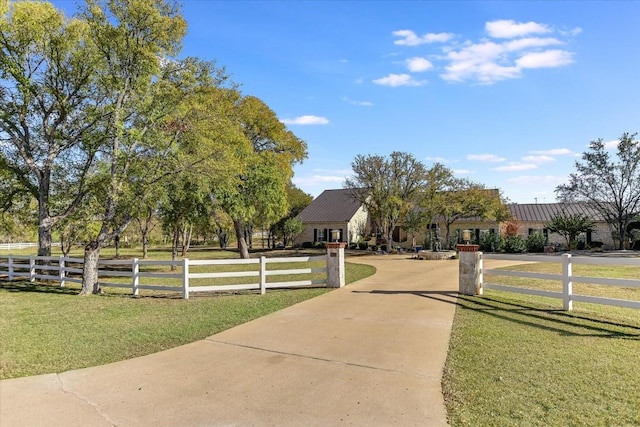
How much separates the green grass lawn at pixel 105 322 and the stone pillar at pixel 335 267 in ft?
1.61

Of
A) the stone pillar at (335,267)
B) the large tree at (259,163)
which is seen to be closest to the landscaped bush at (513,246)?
the large tree at (259,163)

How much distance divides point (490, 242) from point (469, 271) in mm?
25244

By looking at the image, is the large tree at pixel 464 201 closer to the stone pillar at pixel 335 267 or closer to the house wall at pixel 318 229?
the house wall at pixel 318 229

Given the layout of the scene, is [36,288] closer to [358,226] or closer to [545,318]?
[545,318]

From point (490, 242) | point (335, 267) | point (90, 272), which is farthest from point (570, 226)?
point (90, 272)

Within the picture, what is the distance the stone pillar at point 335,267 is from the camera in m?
12.6

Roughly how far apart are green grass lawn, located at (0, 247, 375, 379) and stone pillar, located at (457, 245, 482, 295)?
12.8ft

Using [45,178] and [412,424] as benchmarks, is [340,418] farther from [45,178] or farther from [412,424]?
[45,178]

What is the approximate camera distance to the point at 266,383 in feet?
16.2

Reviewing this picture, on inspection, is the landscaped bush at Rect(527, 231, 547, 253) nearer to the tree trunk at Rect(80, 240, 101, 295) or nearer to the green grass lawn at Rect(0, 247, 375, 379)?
the green grass lawn at Rect(0, 247, 375, 379)

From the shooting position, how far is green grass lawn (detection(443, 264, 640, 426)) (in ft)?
12.9

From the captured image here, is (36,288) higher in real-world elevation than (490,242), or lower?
lower

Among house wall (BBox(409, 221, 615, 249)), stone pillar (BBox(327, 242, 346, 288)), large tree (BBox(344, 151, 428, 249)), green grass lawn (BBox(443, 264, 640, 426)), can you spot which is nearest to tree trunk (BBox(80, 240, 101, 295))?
stone pillar (BBox(327, 242, 346, 288))

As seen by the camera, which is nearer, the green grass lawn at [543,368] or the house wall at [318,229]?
the green grass lawn at [543,368]
